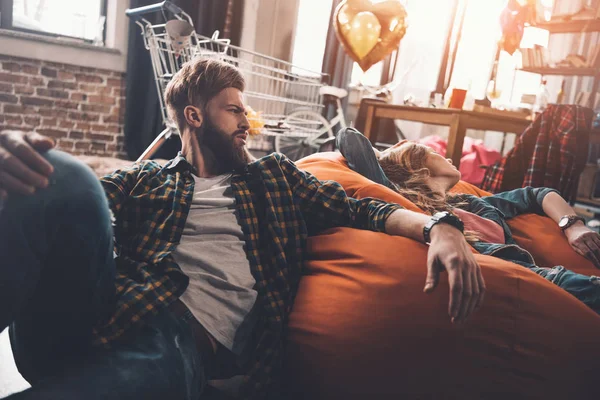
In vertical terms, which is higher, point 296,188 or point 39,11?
point 39,11

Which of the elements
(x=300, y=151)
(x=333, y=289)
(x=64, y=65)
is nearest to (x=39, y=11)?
(x=64, y=65)

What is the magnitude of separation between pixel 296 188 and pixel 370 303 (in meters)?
0.35

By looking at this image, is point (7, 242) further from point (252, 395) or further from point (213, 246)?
point (252, 395)

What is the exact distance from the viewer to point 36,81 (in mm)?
3832

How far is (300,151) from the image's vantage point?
488cm

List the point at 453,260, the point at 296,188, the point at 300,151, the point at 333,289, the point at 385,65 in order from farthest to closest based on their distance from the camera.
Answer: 1. the point at 385,65
2. the point at 300,151
3. the point at 296,188
4. the point at 333,289
5. the point at 453,260

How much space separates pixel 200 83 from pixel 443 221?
2.21 ft

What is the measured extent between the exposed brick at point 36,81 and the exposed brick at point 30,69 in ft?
0.12

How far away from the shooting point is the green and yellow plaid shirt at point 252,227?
3.09 ft

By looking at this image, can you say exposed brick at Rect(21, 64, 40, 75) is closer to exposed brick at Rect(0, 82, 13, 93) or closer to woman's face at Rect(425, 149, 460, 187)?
exposed brick at Rect(0, 82, 13, 93)

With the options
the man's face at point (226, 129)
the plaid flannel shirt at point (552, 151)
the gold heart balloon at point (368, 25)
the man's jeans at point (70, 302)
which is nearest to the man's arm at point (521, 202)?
the man's face at point (226, 129)

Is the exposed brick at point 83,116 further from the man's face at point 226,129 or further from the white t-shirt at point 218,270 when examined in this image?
the white t-shirt at point 218,270

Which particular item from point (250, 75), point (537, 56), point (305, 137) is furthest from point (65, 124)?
point (537, 56)

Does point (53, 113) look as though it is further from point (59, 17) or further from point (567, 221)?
point (567, 221)
